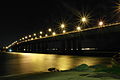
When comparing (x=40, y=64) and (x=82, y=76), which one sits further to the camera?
(x=40, y=64)

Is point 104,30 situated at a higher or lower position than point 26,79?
higher

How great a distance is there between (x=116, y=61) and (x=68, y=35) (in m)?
103

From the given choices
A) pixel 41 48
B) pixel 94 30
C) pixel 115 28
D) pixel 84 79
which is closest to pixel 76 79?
pixel 84 79

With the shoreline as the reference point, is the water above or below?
below

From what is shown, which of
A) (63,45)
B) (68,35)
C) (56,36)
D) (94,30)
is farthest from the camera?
(63,45)

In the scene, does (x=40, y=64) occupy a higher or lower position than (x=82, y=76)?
lower

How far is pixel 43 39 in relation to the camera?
156375 mm

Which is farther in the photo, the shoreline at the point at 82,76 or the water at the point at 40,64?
the water at the point at 40,64

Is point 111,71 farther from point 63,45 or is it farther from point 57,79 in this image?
point 63,45

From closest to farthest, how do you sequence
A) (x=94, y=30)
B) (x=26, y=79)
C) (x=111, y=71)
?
(x=26, y=79) → (x=111, y=71) → (x=94, y=30)

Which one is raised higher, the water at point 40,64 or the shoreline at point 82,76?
the shoreline at point 82,76

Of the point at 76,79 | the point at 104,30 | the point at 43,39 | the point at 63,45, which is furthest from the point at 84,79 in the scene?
the point at 43,39

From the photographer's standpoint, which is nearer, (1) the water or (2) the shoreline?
(2) the shoreline

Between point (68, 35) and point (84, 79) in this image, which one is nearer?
point (84, 79)
